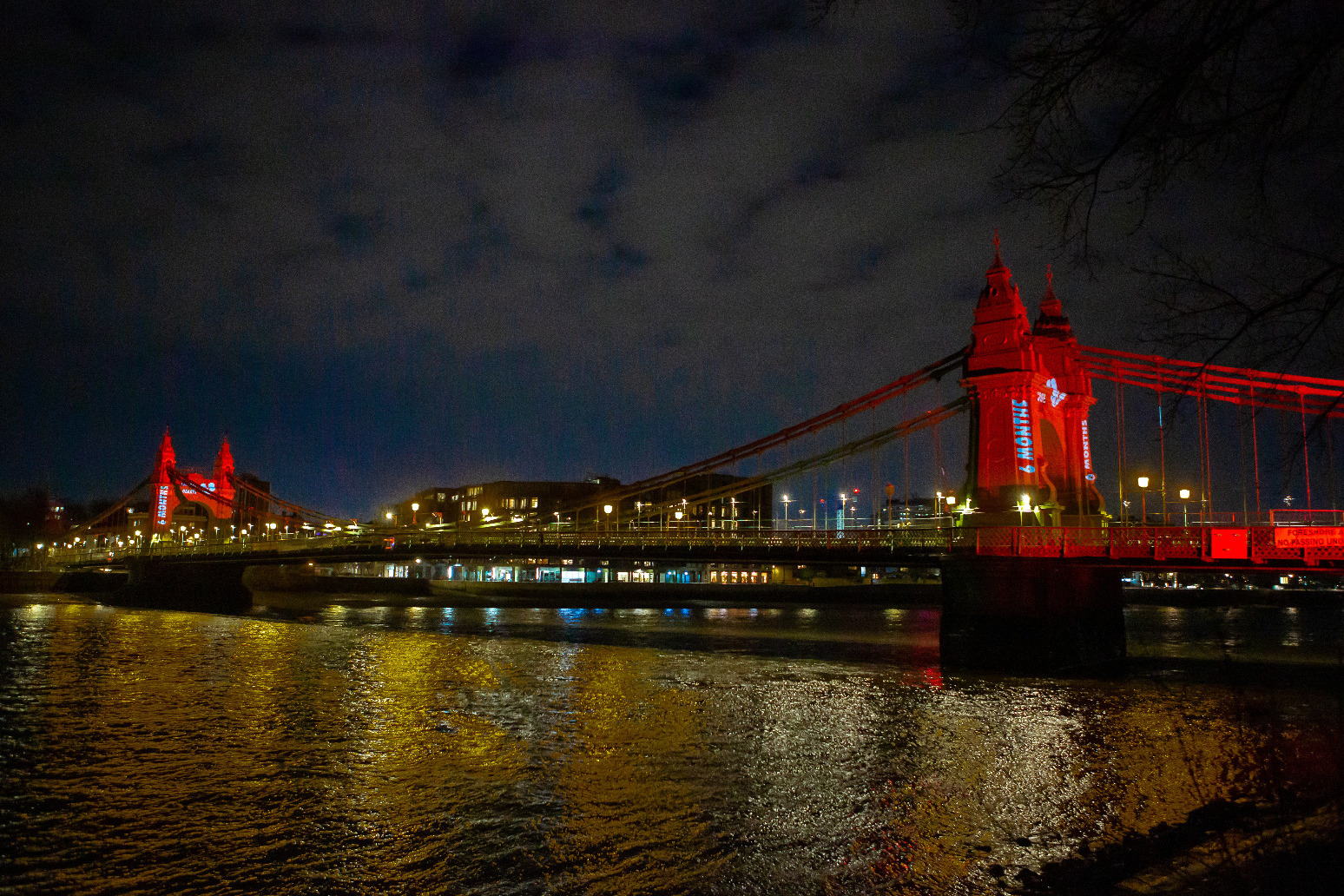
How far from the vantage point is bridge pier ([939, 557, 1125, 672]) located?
25219 millimetres

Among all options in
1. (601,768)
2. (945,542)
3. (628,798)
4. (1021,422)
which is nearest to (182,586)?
(945,542)

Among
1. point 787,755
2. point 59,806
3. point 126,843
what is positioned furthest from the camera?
point 787,755

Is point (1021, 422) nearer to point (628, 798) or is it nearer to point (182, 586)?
point (628, 798)

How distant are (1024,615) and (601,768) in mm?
16825

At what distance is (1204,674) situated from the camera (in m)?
25.8

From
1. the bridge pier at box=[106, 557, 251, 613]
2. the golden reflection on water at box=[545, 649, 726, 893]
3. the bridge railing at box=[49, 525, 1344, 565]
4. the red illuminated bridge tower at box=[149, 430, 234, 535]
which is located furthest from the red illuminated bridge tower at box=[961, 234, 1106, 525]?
the red illuminated bridge tower at box=[149, 430, 234, 535]

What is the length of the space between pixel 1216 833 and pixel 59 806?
12209 mm

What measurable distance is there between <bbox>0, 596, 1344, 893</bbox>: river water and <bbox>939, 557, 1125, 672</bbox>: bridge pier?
162cm

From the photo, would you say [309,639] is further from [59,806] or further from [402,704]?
[59,806]

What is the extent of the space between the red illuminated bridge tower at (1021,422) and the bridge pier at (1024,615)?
9.01ft

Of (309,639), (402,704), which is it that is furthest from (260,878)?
(309,639)

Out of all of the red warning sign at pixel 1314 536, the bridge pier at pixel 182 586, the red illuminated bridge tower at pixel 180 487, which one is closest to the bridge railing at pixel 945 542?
the red warning sign at pixel 1314 536

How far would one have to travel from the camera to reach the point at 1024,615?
1003 inches

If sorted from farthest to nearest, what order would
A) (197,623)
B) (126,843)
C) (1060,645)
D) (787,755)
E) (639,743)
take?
(197,623), (1060,645), (639,743), (787,755), (126,843)
